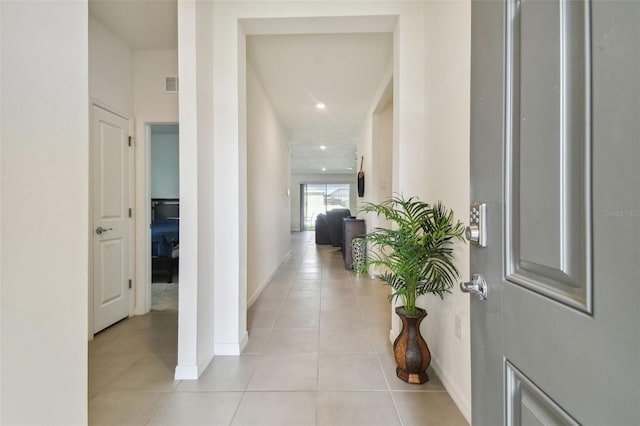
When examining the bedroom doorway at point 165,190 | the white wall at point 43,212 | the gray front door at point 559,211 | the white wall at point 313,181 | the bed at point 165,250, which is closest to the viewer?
the gray front door at point 559,211

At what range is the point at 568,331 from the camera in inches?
17.9

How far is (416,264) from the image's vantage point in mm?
1685

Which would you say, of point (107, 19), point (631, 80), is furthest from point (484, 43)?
point (107, 19)

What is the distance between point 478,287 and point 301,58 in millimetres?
3059

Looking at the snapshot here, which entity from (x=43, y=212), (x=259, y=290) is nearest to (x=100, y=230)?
(x=259, y=290)

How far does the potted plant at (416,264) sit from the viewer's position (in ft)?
5.45

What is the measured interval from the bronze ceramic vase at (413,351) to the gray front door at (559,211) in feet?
3.62

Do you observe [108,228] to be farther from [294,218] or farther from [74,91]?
[294,218]

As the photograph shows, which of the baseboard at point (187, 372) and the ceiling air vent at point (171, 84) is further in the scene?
the ceiling air vent at point (171, 84)

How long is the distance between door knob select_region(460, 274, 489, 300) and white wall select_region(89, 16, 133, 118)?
3209 millimetres

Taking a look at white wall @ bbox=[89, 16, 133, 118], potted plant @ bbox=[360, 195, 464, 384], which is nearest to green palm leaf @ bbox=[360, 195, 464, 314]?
potted plant @ bbox=[360, 195, 464, 384]

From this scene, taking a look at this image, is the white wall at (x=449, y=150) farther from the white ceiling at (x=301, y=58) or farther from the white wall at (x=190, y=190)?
the white wall at (x=190, y=190)

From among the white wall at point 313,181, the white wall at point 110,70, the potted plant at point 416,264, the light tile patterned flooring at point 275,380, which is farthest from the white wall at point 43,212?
the white wall at point 313,181

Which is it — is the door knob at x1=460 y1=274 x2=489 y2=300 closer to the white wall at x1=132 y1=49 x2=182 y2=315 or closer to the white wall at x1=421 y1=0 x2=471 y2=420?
the white wall at x1=421 y1=0 x2=471 y2=420
